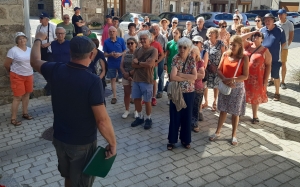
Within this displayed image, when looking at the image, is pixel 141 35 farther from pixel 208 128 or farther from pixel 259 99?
pixel 259 99

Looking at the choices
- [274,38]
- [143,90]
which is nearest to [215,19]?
[274,38]

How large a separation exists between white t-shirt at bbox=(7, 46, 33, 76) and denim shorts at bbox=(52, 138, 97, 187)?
125 inches

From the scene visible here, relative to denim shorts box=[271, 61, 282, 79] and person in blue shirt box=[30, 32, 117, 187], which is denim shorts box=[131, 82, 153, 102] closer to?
person in blue shirt box=[30, 32, 117, 187]

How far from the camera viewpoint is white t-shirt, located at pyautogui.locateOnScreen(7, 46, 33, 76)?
556 centimetres

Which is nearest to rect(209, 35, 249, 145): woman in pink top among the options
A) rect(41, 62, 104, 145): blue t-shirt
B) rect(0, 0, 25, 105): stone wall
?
rect(41, 62, 104, 145): blue t-shirt

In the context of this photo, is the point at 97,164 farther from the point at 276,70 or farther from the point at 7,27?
the point at 276,70

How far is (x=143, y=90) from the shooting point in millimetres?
5535

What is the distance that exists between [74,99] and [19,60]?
341 cm

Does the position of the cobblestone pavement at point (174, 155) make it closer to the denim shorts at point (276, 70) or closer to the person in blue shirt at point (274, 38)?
the denim shorts at point (276, 70)

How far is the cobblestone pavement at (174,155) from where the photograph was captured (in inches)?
162

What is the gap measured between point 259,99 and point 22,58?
4.49 metres

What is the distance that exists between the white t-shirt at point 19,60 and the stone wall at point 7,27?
42.3 inches

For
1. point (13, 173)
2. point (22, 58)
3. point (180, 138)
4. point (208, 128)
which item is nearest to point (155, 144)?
point (180, 138)

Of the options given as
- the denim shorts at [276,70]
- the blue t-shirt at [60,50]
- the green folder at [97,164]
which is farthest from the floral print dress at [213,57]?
the green folder at [97,164]
